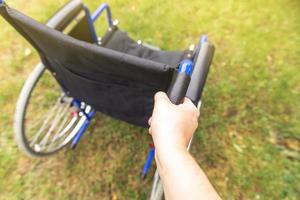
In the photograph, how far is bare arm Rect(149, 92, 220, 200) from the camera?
0.76m

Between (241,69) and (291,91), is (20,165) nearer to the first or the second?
(241,69)

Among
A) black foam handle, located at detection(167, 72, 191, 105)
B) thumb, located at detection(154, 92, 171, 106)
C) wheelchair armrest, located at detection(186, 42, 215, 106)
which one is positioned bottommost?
thumb, located at detection(154, 92, 171, 106)

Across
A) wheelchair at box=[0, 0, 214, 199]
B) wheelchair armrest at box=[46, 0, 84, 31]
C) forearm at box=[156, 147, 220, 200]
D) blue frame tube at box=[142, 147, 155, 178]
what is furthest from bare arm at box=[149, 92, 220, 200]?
blue frame tube at box=[142, 147, 155, 178]

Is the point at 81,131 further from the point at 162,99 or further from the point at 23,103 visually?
the point at 162,99

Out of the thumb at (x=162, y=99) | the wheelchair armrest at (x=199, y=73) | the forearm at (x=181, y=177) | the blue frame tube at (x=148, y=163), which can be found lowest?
the forearm at (x=181, y=177)

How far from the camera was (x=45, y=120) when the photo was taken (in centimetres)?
196

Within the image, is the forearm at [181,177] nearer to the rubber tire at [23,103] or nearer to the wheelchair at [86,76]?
the wheelchair at [86,76]

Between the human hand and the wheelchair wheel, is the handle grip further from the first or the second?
the wheelchair wheel

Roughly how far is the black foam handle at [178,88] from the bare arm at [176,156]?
1.0 inches

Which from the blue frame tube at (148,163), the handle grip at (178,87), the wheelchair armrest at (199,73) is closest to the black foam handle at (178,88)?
the handle grip at (178,87)

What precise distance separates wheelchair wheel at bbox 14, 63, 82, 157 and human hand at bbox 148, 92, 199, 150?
0.81m

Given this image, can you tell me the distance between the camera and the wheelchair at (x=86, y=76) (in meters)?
0.97

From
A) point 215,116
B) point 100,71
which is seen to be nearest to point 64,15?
point 100,71

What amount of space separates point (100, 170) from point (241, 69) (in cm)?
122
